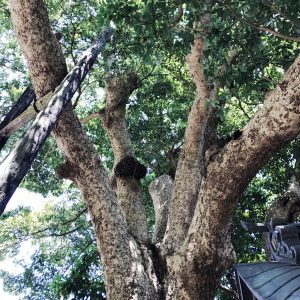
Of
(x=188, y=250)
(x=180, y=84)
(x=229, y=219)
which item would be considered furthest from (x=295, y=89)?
(x=180, y=84)

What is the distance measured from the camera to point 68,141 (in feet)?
14.7

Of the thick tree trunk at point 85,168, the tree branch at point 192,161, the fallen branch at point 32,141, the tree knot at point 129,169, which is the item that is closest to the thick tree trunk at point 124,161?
the tree knot at point 129,169

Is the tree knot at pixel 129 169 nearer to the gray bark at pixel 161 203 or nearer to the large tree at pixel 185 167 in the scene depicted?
the large tree at pixel 185 167

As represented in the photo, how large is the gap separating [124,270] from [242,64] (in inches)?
105

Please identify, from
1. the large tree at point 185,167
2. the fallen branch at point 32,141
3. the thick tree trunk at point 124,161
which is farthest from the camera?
the thick tree trunk at point 124,161

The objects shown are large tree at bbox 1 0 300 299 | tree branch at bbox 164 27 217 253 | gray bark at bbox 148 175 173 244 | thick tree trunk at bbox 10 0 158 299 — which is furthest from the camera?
gray bark at bbox 148 175 173 244

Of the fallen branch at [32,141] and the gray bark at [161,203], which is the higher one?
the gray bark at [161,203]

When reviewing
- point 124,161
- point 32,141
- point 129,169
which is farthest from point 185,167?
point 32,141

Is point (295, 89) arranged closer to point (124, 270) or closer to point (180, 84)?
point (124, 270)

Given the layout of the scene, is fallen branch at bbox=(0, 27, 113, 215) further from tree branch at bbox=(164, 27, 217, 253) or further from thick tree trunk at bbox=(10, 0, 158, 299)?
tree branch at bbox=(164, 27, 217, 253)

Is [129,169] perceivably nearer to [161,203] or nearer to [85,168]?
[161,203]

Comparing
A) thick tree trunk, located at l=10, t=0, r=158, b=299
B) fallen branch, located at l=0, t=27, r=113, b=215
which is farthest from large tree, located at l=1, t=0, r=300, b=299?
fallen branch, located at l=0, t=27, r=113, b=215

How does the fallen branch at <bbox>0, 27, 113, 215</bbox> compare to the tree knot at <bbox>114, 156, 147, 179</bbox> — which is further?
the tree knot at <bbox>114, 156, 147, 179</bbox>

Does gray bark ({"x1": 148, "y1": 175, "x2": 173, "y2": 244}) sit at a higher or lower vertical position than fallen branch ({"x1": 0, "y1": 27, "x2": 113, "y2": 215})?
higher
